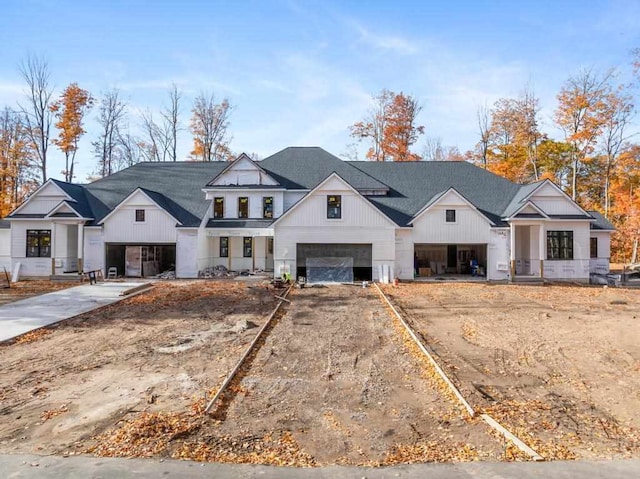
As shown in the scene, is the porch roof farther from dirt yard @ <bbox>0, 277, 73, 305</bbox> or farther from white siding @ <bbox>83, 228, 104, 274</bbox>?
dirt yard @ <bbox>0, 277, 73, 305</bbox>

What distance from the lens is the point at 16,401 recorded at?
662 cm

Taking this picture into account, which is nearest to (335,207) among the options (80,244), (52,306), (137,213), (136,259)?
(137,213)

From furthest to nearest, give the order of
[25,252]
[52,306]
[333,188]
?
→ 1. [25,252]
2. [333,188]
3. [52,306]

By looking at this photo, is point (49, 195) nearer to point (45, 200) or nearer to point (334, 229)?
point (45, 200)

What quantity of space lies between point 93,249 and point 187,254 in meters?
5.94

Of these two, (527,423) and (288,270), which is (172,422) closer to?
(527,423)

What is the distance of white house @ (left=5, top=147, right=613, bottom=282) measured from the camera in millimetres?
23281

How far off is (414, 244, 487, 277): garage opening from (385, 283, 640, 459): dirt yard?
10.2 meters

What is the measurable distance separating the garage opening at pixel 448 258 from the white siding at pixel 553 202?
4.77m

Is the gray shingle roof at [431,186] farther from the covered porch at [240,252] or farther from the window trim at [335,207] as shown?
the covered porch at [240,252]

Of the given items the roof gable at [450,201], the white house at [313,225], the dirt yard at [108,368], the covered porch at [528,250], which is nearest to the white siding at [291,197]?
the white house at [313,225]

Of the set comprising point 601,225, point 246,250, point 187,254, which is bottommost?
point 187,254

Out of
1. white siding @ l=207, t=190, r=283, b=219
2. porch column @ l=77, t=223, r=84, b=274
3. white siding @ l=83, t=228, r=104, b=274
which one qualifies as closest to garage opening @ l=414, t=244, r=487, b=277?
white siding @ l=207, t=190, r=283, b=219

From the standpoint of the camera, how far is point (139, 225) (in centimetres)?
2447
